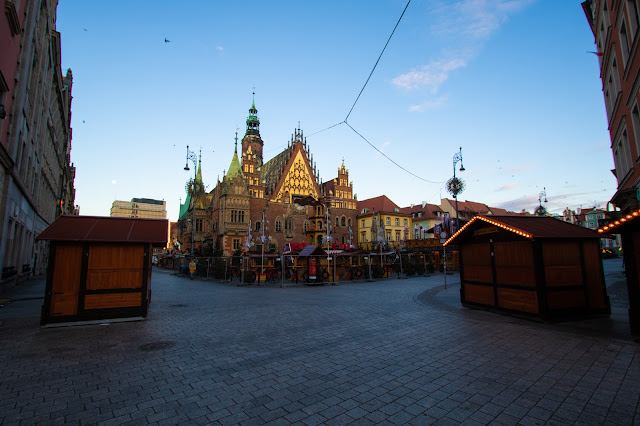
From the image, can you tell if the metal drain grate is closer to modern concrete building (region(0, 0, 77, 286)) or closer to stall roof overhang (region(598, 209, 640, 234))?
modern concrete building (region(0, 0, 77, 286))

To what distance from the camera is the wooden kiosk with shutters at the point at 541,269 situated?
8953mm

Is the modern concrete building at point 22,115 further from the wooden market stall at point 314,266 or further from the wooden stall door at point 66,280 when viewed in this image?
the wooden market stall at point 314,266

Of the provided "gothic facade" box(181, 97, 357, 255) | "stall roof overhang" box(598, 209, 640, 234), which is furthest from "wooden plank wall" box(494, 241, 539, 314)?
"gothic facade" box(181, 97, 357, 255)

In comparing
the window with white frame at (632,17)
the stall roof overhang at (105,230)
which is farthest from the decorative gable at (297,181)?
the window with white frame at (632,17)

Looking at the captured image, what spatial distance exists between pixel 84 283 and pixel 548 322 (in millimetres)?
13147

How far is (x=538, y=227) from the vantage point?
32.3ft

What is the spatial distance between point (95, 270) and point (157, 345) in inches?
149

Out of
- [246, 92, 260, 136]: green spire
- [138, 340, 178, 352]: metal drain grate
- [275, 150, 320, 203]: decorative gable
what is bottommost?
[138, 340, 178, 352]: metal drain grate

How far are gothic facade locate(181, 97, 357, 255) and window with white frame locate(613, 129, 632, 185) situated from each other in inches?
1156

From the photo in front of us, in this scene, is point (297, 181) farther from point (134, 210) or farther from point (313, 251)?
point (134, 210)

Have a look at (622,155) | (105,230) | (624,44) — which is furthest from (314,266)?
(624,44)

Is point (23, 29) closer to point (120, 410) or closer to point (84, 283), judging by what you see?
point (84, 283)

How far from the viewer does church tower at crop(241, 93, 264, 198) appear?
51094 mm

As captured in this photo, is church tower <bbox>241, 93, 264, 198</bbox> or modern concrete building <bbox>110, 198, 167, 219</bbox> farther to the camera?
modern concrete building <bbox>110, 198, 167, 219</bbox>
